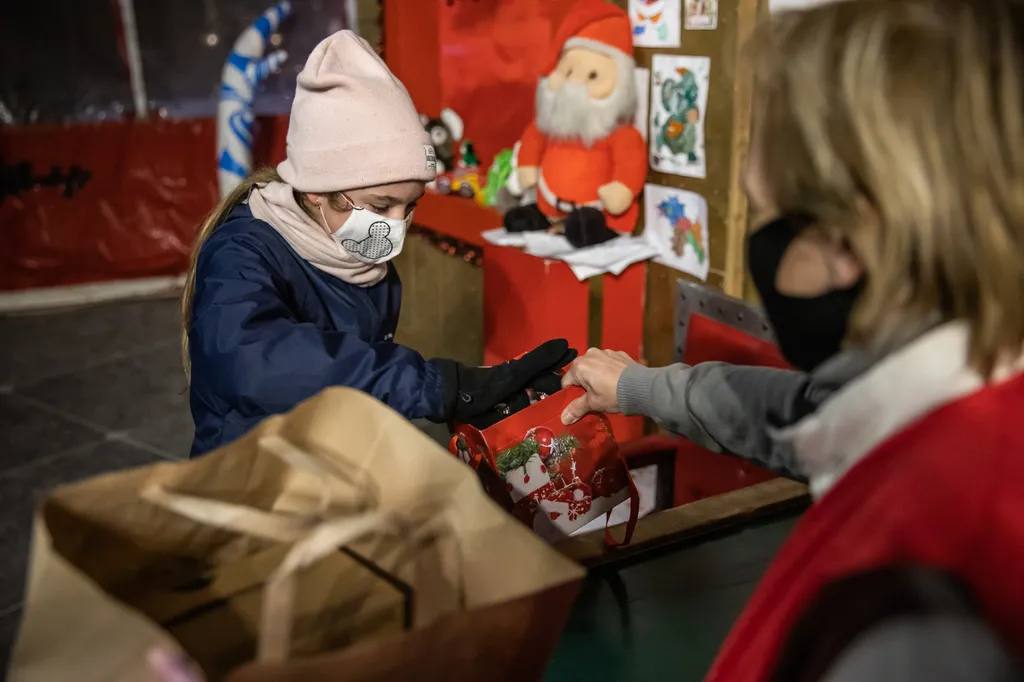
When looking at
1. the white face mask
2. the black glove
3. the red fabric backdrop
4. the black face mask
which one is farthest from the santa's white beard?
the red fabric backdrop

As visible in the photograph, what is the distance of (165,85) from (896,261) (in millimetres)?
4953

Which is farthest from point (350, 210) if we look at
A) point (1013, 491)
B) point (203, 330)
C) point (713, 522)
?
point (1013, 491)

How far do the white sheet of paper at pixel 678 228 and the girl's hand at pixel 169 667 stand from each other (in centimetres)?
191

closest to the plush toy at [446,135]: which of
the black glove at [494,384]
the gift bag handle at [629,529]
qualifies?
the black glove at [494,384]

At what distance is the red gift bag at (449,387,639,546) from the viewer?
113 centimetres

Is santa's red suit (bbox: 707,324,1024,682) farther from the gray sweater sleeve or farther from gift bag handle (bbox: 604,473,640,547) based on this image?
gift bag handle (bbox: 604,473,640,547)

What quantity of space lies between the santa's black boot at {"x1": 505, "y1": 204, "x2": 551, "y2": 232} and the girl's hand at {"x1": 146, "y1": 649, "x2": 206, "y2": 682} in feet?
7.01

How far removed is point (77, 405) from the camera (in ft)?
10.8

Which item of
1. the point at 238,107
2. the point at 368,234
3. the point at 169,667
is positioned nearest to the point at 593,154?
the point at 368,234

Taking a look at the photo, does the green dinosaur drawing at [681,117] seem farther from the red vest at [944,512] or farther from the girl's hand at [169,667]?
the girl's hand at [169,667]

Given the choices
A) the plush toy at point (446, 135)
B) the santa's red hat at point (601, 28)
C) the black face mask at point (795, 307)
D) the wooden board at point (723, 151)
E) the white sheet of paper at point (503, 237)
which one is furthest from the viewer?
the plush toy at point (446, 135)

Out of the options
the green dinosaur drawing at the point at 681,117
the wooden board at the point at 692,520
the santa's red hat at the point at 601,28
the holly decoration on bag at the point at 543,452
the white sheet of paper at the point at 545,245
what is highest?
the santa's red hat at the point at 601,28

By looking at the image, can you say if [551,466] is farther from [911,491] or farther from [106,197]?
[106,197]

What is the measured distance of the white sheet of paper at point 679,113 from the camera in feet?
7.16
